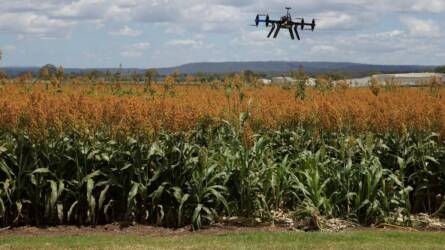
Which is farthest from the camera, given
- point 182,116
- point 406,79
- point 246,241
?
point 406,79

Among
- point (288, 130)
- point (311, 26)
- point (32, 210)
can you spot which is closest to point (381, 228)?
point (288, 130)

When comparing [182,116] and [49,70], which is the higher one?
[49,70]

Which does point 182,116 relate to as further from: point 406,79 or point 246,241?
point 406,79

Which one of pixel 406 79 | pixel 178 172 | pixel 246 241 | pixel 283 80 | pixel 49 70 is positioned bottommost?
pixel 246 241

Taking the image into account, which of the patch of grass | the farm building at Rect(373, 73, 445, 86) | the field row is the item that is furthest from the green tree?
the patch of grass

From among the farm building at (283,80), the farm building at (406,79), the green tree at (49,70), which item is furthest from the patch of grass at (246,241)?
the farm building at (283,80)

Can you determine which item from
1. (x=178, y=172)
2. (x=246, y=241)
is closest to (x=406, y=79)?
(x=178, y=172)

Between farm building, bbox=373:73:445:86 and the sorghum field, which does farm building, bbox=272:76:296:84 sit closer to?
farm building, bbox=373:73:445:86

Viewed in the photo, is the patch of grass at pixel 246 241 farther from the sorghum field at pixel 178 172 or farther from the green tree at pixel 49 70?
the green tree at pixel 49 70
